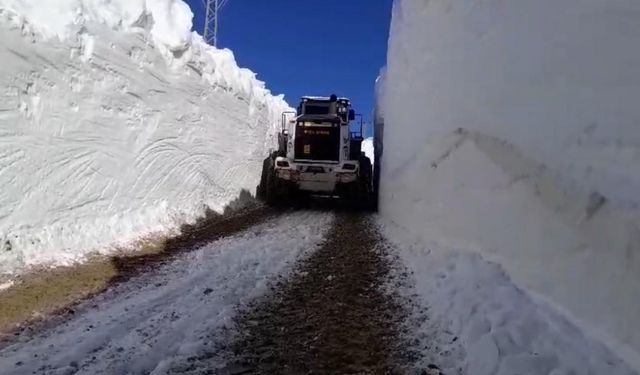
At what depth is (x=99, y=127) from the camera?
25.5 feet

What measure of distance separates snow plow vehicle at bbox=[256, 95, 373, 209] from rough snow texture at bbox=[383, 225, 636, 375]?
9367 millimetres

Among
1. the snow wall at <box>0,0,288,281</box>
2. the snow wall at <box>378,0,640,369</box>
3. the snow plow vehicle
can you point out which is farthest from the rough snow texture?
the snow plow vehicle

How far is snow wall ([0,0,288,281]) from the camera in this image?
591 centimetres

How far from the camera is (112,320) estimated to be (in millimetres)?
4160

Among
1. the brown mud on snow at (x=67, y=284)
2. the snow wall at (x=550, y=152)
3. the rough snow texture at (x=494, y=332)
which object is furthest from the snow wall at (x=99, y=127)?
the snow wall at (x=550, y=152)

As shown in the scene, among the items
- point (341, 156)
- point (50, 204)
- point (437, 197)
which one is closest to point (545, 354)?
point (437, 197)

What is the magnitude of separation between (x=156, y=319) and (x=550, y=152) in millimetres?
3767

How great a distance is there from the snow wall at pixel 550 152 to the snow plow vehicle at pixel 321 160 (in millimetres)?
6955

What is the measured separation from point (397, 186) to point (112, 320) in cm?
817

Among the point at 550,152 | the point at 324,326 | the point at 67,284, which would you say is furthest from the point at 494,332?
the point at 67,284

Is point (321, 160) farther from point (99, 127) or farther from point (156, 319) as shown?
point (156, 319)

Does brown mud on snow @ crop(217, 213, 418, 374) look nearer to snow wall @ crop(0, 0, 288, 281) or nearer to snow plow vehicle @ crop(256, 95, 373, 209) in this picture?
snow wall @ crop(0, 0, 288, 281)

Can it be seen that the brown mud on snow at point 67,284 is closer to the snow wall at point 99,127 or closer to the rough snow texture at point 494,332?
the snow wall at point 99,127

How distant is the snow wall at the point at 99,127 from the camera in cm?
591
